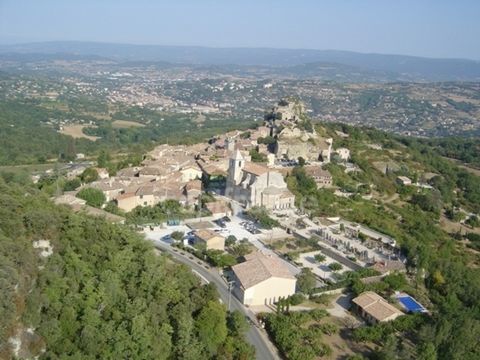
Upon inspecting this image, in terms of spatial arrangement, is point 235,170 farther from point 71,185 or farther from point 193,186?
point 71,185

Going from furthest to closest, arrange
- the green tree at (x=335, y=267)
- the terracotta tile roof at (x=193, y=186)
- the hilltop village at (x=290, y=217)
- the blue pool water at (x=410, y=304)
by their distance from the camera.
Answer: the terracotta tile roof at (x=193, y=186)
the green tree at (x=335, y=267)
the blue pool water at (x=410, y=304)
the hilltop village at (x=290, y=217)

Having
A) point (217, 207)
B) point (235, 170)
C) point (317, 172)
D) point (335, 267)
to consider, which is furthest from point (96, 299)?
point (317, 172)

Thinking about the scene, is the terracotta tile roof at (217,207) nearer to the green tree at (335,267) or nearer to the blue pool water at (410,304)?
the green tree at (335,267)

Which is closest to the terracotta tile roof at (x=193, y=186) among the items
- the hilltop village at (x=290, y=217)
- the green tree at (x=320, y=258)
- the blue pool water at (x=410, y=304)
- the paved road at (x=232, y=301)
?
the hilltop village at (x=290, y=217)

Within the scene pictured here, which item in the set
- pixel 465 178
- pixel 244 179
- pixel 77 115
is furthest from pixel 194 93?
pixel 244 179

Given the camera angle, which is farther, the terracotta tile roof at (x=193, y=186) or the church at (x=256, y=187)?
the terracotta tile roof at (x=193, y=186)

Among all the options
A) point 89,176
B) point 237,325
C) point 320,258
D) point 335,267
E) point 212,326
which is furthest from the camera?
point 89,176

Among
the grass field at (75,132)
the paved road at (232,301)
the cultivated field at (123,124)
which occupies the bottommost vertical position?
the cultivated field at (123,124)
